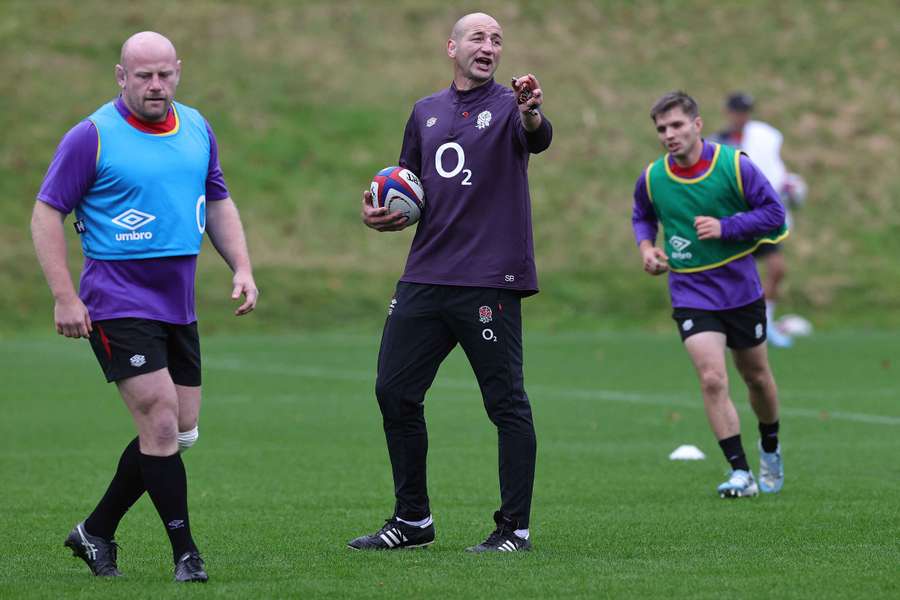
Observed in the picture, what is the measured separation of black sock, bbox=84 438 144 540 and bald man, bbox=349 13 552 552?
3.67 feet

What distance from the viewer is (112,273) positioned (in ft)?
21.1

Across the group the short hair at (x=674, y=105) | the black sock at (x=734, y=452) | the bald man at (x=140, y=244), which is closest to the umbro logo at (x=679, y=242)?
the short hair at (x=674, y=105)

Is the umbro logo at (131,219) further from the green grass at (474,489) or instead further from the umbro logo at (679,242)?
the umbro logo at (679,242)

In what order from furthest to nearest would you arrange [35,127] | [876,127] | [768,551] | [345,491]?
1. [876,127]
2. [35,127]
3. [345,491]
4. [768,551]

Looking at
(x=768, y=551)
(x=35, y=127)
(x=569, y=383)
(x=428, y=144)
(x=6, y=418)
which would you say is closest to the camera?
(x=768, y=551)

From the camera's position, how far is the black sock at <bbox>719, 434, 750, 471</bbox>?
9.20 metres

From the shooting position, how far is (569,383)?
1595cm

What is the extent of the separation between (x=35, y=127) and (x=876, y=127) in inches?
644

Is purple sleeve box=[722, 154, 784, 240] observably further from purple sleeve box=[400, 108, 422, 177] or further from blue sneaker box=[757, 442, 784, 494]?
purple sleeve box=[400, 108, 422, 177]

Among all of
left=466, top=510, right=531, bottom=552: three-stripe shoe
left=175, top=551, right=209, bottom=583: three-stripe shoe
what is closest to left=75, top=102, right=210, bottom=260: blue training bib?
left=175, top=551, right=209, bottom=583: three-stripe shoe

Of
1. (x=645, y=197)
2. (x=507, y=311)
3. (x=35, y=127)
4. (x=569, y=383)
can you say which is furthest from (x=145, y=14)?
(x=507, y=311)

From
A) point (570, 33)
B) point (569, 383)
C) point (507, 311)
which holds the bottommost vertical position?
point (569, 383)

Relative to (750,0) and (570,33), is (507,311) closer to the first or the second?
(570,33)

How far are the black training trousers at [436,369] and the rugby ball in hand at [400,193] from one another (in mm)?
373
